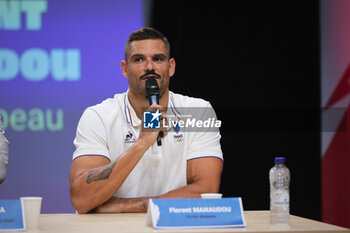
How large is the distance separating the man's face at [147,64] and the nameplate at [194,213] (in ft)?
3.83

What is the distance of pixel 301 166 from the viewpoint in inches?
161

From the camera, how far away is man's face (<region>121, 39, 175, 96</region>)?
9.16ft

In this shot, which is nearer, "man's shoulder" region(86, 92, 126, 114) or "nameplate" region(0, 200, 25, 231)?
"nameplate" region(0, 200, 25, 231)

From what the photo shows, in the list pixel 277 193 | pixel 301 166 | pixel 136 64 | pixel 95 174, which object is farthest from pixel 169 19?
pixel 277 193

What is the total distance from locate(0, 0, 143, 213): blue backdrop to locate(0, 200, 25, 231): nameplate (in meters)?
2.21

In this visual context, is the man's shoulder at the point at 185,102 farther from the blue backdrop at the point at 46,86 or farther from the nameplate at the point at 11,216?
the nameplate at the point at 11,216

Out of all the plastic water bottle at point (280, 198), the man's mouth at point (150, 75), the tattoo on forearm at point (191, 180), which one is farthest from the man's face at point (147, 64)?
the plastic water bottle at point (280, 198)

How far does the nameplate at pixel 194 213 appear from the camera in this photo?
1.67 meters

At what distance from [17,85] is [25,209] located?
234 centimetres

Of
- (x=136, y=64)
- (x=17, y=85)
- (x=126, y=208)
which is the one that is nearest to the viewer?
(x=126, y=208)

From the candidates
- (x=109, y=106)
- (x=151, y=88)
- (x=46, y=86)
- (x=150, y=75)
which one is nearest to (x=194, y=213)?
(x=151, y=88)

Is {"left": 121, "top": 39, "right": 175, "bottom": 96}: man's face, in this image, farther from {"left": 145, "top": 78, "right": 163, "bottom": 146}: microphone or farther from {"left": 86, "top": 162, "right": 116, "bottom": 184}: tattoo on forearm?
{"left": 86, "top": 162, "right": 116, "bottom": 184}: tattoo on forearm

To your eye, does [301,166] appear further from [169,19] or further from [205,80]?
[169,19]

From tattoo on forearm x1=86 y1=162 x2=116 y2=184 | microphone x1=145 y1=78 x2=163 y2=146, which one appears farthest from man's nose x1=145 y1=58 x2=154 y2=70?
tattoo on forearm x1=86 y1=162 x2=116 y2=184
